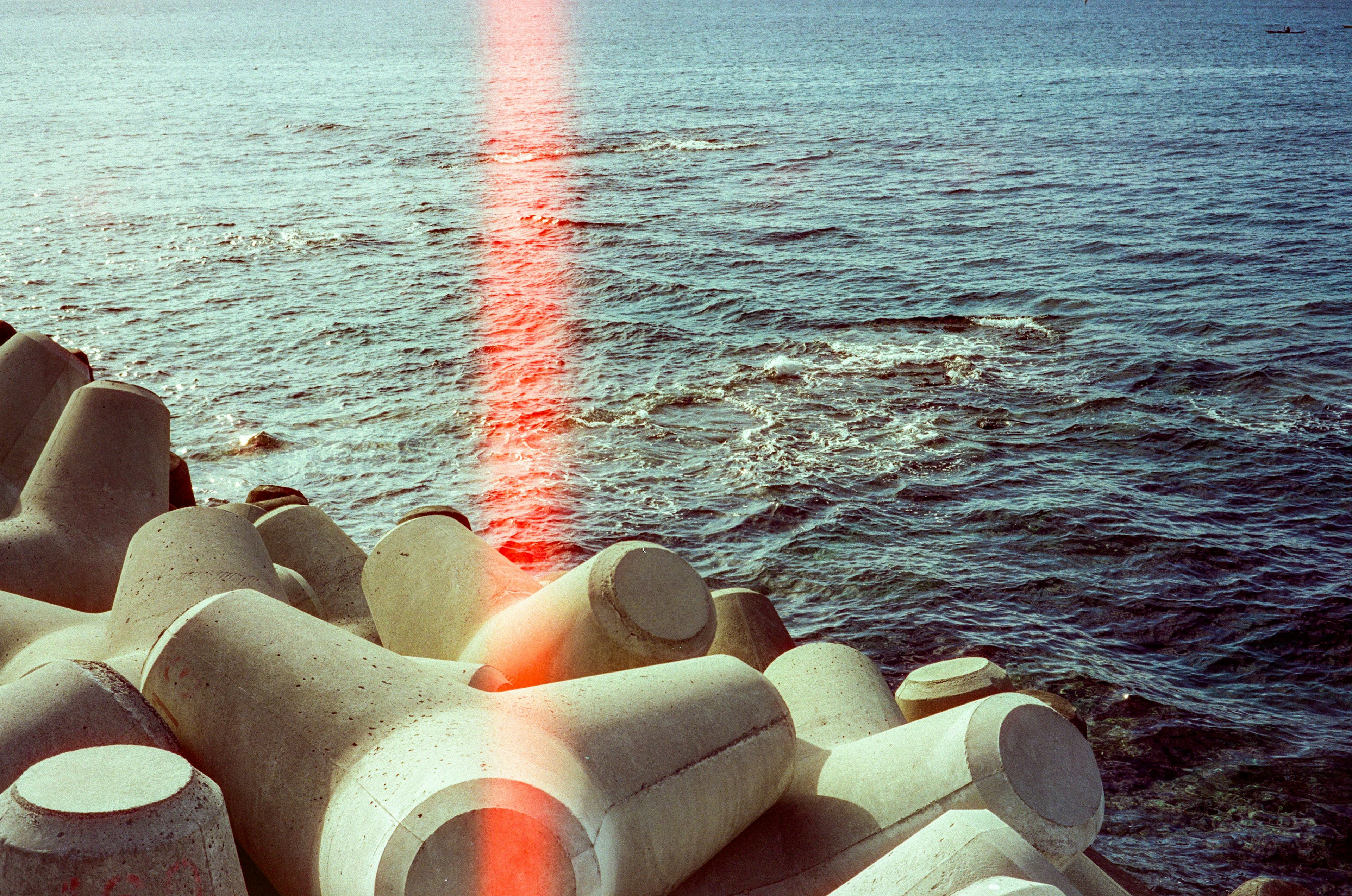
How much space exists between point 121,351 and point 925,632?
12401 millimetres

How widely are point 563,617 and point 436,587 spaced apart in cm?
110

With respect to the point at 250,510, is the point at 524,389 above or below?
below

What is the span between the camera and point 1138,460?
13.1 meters

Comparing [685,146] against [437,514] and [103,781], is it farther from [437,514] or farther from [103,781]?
[103,781]

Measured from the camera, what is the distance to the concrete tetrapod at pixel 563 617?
4836 millimetres

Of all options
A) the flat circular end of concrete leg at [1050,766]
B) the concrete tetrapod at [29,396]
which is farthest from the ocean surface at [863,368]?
the concrete tetrapod at [29,396]

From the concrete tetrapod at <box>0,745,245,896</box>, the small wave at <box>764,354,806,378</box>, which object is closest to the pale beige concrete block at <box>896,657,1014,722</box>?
the concrete tetrapod at <box>0,745,245,896</box>

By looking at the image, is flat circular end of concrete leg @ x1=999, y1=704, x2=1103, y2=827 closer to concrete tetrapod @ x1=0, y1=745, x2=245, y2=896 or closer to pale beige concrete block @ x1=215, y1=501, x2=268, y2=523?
concrete tetrapod @ x1=0, y1=745, x2=245, y2=896

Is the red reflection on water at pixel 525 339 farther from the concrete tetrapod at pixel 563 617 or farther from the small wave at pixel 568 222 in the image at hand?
the concrete tetrapod at pixel 563 617

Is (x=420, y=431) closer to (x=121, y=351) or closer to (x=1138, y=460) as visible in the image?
(x=121, y=351)

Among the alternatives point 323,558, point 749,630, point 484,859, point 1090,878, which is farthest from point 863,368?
point 484,859

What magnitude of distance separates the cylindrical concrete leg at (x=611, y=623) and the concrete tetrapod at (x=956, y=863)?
1855mm

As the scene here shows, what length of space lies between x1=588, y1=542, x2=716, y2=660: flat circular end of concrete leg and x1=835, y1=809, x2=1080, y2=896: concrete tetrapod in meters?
1.85

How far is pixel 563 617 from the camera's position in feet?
16.2
